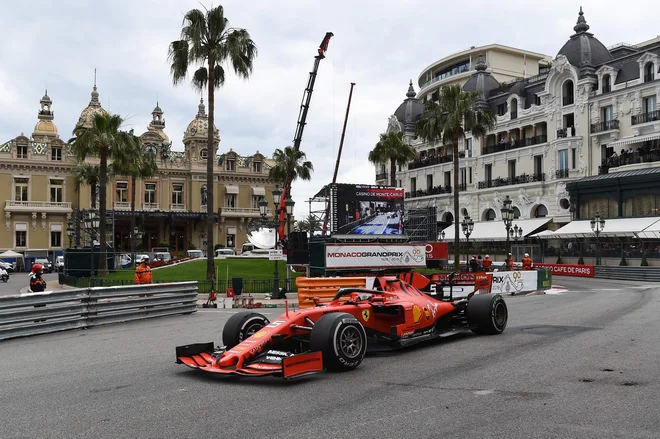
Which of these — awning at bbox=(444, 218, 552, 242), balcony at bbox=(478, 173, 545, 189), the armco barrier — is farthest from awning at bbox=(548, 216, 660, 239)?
the armco barrier

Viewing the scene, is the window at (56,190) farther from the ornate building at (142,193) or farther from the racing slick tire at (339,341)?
the racing slick tire at (339,341)

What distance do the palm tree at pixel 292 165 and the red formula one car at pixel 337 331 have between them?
157 ft

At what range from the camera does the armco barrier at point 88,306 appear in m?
12.9

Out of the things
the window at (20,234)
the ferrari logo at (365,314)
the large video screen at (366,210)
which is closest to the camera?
the ferrari logo at (365,314)

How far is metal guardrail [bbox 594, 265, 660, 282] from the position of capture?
37000 millimetres

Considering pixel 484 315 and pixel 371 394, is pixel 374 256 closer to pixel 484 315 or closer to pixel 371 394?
pixel 484 315

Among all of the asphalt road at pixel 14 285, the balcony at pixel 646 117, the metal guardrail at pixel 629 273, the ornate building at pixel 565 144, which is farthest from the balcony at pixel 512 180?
the asphalt road at pixel 14 285

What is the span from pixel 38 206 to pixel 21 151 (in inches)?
255

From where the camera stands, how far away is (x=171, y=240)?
77438mm

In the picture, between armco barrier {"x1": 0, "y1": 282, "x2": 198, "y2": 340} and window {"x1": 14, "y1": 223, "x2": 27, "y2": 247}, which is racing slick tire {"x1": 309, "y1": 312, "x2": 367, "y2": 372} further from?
window {"x1": 14, "y1": 223, "x2": 27, "y2": 247}

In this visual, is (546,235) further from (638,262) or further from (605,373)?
(605,373)

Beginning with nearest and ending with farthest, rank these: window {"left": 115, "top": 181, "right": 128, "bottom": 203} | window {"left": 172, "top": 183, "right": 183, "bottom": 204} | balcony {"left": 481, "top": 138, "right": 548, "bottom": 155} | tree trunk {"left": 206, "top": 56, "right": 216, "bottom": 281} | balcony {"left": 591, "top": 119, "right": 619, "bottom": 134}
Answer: tree trunk {"left": 206, "top": 56, "right": 216, "bottom": 281} < balcony {"left": 591, "top": 119, "right": 619, "bottom": 134} < balcony {"left": 481, "top": 138, "right": 548, "bottom": 155} < window {"left": 115, "top": 181, "right": 128, "bottom": 203} < window {"left": 172, "top": 183, "right": 183, "bottom": 204}

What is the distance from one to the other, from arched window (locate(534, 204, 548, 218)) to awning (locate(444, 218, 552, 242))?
4.53 feet

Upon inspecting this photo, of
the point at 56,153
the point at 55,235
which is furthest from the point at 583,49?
the point at 55,235
